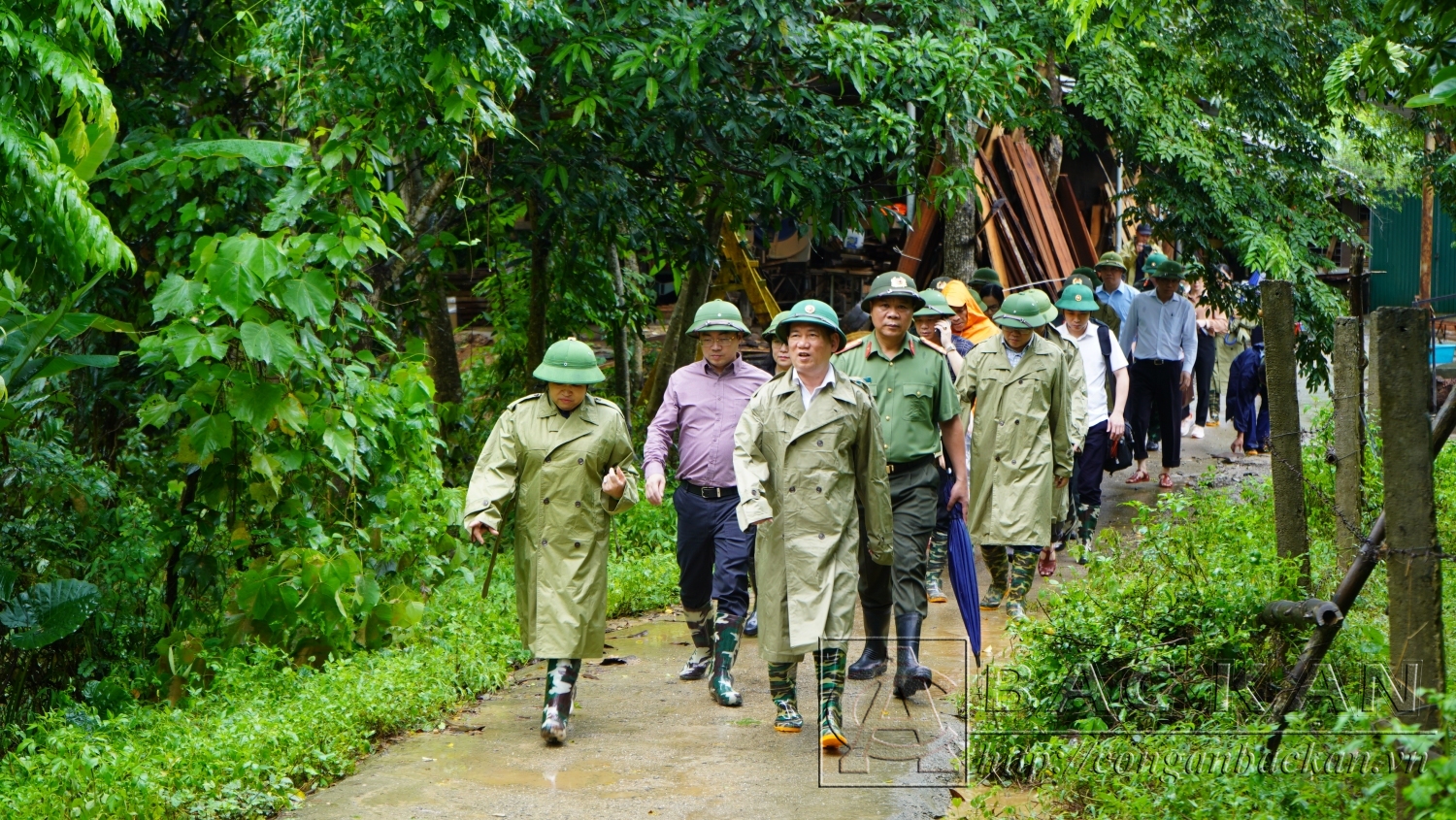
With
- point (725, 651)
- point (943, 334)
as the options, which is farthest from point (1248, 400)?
point (725, 651)

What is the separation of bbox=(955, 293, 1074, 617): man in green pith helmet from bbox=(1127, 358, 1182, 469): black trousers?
11.8ft

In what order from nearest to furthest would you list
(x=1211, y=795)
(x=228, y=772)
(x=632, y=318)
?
(x=1211, y=795), (x=228, y=772), (x=632, y=318)

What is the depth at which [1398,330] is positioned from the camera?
395 centimetres

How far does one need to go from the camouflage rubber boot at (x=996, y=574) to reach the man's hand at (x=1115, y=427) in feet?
5.68

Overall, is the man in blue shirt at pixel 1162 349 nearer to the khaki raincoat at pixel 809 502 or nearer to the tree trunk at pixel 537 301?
the tree trunk at pixel 537 301

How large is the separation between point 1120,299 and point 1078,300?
312 centimetres

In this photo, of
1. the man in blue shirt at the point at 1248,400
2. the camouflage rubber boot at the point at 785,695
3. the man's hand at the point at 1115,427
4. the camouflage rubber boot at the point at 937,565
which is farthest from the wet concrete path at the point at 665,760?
the man in blue shirt at the point at 1248,400

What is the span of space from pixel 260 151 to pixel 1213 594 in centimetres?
479

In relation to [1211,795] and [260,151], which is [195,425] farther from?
[1211,795]

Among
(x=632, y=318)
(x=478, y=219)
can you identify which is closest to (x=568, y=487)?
(x=478, y=219)

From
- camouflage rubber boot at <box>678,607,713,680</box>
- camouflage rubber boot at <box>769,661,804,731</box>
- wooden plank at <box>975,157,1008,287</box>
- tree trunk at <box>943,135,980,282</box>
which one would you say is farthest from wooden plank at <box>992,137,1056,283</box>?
camouflage rubber boot at <box>769,661,804,731</box>

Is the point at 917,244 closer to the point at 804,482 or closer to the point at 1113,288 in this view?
the point at 1113,288

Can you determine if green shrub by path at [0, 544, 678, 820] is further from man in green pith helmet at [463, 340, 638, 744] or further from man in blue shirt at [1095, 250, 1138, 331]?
man in blue shirt at [1095, 250, 1138, 331]

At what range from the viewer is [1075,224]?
19.6 meters
